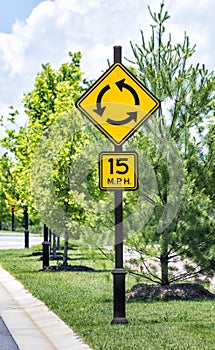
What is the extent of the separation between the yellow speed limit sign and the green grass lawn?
194 cm

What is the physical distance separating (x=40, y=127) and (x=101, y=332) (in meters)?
12.4

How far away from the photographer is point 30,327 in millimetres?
10742

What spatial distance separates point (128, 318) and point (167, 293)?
7.91 ft

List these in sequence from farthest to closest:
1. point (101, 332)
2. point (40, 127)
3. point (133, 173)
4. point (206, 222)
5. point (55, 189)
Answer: point (40, 127) < point (55, 189) < point (206, 222) < point (133, 173) < point (101, 332)

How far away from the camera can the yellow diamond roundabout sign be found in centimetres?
1048

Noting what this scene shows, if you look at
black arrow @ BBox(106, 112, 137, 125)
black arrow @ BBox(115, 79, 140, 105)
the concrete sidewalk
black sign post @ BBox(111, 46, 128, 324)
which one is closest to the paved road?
the concrete sidewalk

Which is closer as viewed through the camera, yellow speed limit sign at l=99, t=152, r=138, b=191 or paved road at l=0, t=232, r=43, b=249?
yellow speed limit sign at l=99, t=152, r=138, b=191

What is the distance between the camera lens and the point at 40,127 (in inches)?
837

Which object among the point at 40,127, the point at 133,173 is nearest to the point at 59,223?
the point at 40,127

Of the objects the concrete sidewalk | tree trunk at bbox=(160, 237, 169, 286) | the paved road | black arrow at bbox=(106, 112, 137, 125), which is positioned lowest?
the concrete sidewalk

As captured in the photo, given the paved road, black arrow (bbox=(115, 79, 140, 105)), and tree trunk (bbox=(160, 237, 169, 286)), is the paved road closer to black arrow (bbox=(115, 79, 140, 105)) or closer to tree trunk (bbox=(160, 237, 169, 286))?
tree trunk (bbox=(160, 237, 169, 286))

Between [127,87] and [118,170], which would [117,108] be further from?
[118,170]

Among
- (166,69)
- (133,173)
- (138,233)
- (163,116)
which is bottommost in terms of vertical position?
(138,233)

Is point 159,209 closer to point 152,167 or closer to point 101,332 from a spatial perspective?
point 152,167
